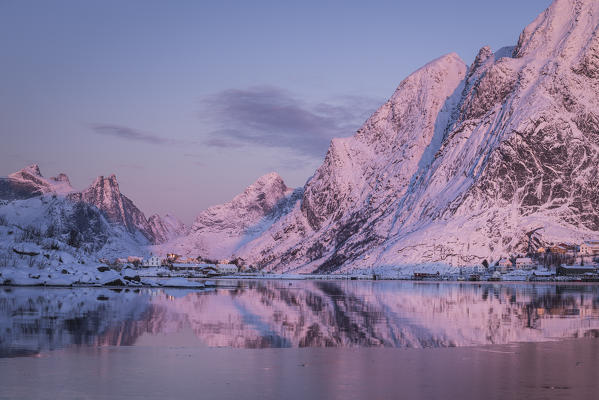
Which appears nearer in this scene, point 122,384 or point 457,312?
point 122,384

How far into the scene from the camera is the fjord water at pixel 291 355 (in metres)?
23.3

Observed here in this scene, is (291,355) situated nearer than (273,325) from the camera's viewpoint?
Yes

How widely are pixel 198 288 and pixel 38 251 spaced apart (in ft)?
82.7

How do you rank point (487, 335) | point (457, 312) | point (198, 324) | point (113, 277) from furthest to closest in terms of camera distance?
point (113, 277) < point (457, 312) < point (198, 324) < point (487, 335)

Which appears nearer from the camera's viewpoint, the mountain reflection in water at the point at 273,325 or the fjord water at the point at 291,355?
the fjord water at the point at 291,355

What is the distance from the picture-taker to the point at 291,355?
31.3 meters

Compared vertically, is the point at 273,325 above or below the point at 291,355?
above

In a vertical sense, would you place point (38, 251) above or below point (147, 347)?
above

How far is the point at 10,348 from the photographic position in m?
31.4

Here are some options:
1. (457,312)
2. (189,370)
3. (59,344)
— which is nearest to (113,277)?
(457,312)

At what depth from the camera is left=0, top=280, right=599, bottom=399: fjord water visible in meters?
23.3

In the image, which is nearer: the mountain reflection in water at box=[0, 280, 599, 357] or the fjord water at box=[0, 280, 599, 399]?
the fjord water at box=[0, 280, 599, 399]

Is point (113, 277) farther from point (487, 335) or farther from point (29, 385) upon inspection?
point (29, 385)

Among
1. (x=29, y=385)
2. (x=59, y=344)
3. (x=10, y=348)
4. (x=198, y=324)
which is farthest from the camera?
(x=198, y=324)
